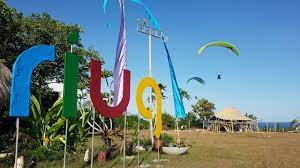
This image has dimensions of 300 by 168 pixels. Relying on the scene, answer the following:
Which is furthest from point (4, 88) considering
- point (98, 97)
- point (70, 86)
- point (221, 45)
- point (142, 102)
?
point (221, 45)

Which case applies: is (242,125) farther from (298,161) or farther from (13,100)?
(13,100)

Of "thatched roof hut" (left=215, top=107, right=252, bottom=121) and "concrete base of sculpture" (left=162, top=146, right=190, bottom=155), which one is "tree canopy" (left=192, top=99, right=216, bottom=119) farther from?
"concrete base of sculpture" (left=162, top=146, right=190, bottom=155)

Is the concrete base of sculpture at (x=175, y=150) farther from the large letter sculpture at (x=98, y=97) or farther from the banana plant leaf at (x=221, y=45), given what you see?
the large letter sculpture at (x=98, y=97)

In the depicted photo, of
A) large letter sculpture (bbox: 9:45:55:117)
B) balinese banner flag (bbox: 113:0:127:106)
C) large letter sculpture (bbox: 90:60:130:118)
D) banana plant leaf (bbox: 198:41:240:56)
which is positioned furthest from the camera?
banana plant leaf (bbox: 198:41:240:56)

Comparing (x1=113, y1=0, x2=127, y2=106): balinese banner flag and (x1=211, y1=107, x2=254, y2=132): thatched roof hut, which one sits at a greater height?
(x1=113, y1=0, x2=127, y2=106): balinese banner flag

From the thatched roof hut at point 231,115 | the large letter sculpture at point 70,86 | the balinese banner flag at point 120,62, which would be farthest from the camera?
the thatched roof hut at point 231,115

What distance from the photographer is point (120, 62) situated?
13.2m

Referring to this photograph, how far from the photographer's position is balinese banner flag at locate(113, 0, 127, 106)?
12.3 m

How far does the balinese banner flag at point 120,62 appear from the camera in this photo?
12.3m

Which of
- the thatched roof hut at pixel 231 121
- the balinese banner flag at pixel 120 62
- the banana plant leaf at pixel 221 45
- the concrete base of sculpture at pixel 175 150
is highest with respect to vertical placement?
the banana plant leaf at pixel 221 45

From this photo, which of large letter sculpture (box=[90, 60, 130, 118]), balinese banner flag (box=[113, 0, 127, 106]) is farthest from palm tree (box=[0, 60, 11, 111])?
large letter sculpture (box=[90, 60, 130, 118])

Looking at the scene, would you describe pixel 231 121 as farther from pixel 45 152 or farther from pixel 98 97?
pixel 98 97

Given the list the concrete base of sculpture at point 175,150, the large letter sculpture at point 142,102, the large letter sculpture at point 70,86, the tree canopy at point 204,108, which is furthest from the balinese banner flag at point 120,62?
the tree canopy at point 204,108

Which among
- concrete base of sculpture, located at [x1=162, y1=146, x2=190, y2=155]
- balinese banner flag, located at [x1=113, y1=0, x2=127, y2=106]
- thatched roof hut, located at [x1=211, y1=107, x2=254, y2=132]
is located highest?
balinese banner flag, located at [x1=113, y1=0, x2=127, y2=106]
